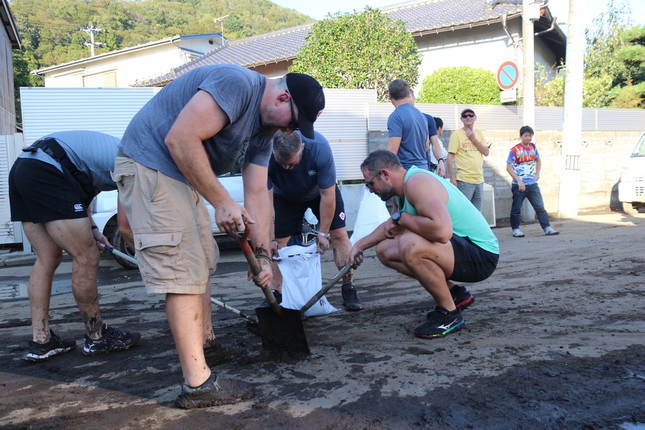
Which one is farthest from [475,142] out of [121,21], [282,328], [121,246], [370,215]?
[121,21]

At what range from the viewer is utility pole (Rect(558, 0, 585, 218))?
35.6ft

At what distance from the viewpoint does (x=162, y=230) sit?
2611 millimetres

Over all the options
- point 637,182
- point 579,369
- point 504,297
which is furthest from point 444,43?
point 579,369

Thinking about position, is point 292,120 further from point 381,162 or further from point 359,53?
point 359,53

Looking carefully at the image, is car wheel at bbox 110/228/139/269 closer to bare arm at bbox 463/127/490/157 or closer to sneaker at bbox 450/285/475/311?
sneaker at bbox 450/285/475/311

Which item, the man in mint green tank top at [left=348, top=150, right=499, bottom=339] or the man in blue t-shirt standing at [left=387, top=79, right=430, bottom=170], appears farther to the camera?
the man in blue t-shirt standing at [left=387, top=79, right=430, bottom=170]

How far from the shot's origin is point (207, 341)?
Answer: 341 centimetres

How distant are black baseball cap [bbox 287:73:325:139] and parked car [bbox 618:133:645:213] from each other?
10.0 m

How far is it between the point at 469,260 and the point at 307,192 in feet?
4.75

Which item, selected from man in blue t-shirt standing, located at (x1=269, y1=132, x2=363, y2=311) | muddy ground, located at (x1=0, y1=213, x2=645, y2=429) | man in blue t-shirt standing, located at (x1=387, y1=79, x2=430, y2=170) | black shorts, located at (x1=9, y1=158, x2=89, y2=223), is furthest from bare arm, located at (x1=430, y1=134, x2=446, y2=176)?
black shorts, located at (x1=9, y1=158, x2=89, y2=223)

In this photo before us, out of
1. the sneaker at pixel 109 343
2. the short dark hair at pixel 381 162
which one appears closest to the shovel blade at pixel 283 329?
the sneaker at pixel 109 343

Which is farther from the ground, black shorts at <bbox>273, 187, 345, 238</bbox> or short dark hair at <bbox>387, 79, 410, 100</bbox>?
short dark hair at <bbox>387, 79, 410, 100</bbox>

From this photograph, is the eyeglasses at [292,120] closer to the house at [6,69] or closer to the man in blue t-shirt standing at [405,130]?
the man in blue t-shirt standing at [405,130]

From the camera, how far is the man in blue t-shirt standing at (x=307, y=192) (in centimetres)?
432
